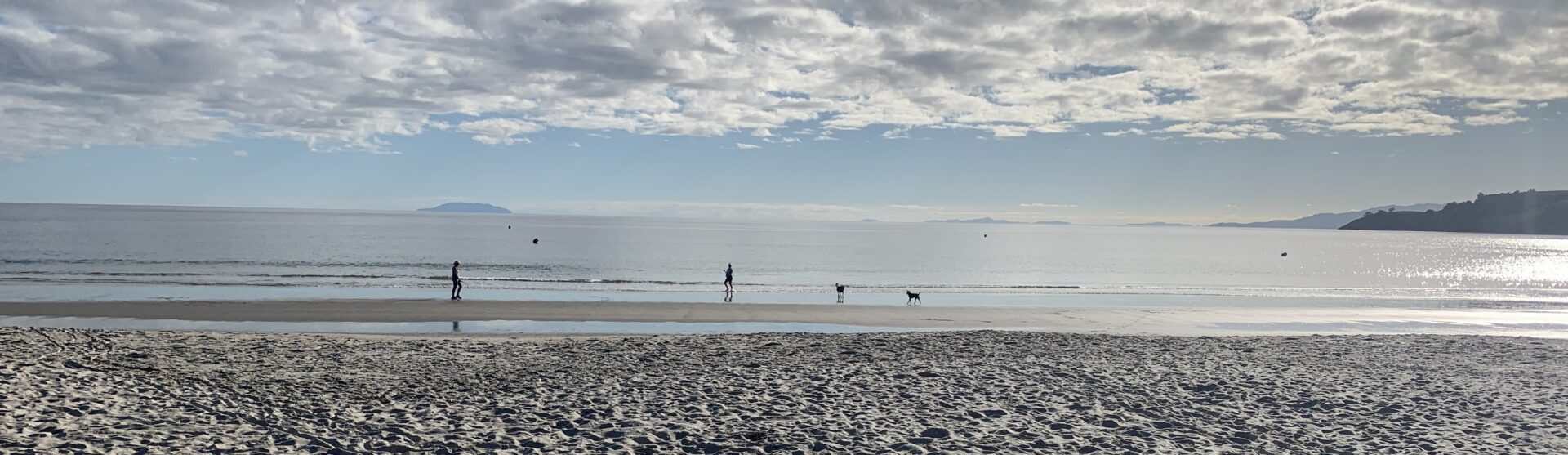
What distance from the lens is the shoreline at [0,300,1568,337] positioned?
1048 inches

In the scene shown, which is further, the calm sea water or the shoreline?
the calm sea water

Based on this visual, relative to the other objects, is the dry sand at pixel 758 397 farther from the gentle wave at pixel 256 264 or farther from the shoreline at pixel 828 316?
the gentle wave at pixel 256 264

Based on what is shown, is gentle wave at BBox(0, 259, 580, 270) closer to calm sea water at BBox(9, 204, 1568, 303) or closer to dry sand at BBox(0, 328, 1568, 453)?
calm sea water at BBox(9, 204, 1568, 303)

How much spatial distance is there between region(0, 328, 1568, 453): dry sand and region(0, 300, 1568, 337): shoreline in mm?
7969

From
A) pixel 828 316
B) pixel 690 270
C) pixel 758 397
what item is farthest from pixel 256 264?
pixel 758 397

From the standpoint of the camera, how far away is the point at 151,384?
11.9 m

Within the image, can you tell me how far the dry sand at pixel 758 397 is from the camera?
1000cm

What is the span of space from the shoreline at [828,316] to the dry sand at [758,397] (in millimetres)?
7969

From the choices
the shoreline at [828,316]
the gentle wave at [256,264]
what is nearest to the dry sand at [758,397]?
the shoreline at [828,316]

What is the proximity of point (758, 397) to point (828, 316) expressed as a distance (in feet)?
58.0

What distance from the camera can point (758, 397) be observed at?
12.5 m

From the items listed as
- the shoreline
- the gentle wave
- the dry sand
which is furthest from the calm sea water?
the dry sand

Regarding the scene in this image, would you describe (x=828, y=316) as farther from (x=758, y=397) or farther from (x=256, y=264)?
(x=256, y=264)

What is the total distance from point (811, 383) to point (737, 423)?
291 cm
